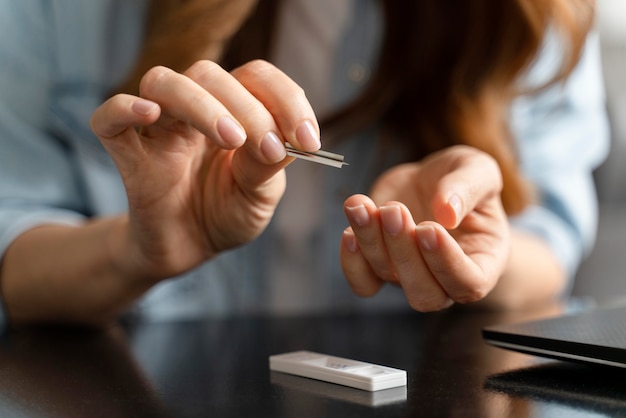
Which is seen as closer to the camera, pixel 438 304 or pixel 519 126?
pixel 438 304

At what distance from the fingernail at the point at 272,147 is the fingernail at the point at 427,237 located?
0.10 meters

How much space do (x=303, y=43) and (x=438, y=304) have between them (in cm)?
56

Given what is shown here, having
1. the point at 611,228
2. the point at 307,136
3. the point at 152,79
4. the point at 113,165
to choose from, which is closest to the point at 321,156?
the point at 307,136

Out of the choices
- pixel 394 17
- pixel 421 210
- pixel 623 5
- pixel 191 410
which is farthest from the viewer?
pixel 623 5

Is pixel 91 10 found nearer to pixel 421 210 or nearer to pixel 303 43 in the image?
pixel 303 43

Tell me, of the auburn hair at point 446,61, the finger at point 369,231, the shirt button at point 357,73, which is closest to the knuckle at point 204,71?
the finger at point 369,231

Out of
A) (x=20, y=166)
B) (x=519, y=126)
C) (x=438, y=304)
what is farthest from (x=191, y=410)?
(x=519, y=126)

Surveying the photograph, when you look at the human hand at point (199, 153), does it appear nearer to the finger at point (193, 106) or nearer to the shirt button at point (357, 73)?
the finger at point (193, 106)

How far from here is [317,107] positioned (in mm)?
954

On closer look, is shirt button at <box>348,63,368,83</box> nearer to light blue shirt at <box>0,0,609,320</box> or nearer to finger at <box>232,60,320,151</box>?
light blue shirt at <box>0,0,609,320</box>

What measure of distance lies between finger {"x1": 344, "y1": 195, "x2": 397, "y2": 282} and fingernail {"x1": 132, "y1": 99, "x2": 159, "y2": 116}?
0.13m

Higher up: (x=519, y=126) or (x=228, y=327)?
(x=519, y=126)

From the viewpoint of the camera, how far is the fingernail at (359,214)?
0.44 metres

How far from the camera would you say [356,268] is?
504 millimetres
